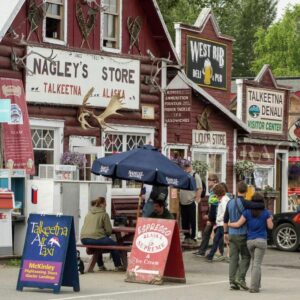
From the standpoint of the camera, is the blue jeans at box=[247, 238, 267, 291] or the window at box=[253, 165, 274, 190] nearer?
the blue jeans at box=[247, 238, 267, 291]

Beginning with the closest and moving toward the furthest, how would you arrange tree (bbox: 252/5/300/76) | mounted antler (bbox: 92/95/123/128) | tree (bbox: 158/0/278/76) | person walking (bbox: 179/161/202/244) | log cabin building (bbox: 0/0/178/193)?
log cabin building (bbox: 0/0/178/193)
mounted antler (bbox: 92/95/123/128)
person walking (bbox: 179/161/202/244)
tree (bbox: 252/5/300/76)
tree (bbox: 158/0/278/76)

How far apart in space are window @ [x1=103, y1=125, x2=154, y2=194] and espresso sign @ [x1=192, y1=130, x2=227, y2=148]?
6.72 ft

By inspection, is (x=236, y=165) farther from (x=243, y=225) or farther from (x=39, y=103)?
(x=243, y=225)

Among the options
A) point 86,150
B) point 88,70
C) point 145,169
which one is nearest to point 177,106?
point 88,70

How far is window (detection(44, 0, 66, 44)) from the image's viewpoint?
950 inches

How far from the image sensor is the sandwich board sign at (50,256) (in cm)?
1627

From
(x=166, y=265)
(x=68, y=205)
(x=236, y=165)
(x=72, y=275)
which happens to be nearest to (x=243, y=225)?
(x=166, y=265)

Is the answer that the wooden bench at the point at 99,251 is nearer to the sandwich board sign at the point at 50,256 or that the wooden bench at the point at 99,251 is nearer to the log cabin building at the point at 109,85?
the sandwich board sign at the point at 50,256

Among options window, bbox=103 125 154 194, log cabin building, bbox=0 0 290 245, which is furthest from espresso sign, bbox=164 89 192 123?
window, bbox=103 125 154 194

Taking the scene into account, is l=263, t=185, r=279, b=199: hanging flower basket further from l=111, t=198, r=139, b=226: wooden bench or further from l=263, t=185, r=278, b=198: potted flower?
l=111, t=198, r=139, b=226: wooden bench

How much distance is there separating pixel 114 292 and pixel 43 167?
7.19m

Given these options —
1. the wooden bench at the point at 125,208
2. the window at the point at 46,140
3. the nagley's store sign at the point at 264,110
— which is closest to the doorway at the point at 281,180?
the nagley's store sign at the point at 264,110

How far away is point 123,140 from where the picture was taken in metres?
26.2

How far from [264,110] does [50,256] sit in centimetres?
1697
